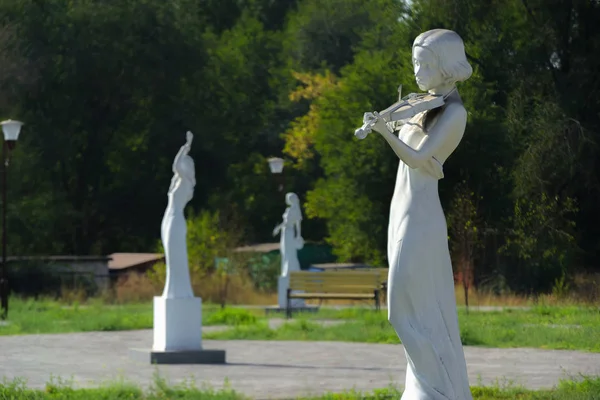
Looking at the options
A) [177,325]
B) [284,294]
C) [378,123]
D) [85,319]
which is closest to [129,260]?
[284,294]

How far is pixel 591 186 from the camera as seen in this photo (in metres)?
26.5

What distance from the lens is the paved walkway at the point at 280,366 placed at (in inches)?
512

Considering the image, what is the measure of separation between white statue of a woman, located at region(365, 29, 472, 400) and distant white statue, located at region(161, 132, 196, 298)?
8770mm

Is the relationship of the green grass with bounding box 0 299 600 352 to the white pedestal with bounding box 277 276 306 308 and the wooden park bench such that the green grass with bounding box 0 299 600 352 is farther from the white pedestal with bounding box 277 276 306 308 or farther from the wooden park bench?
the white pedestal with bounding box 277 276 306 308

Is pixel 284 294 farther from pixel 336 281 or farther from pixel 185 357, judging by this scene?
pixel 185 357

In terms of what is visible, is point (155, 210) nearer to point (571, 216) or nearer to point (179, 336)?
point (571, 216)

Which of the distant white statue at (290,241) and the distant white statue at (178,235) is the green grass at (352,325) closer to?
the distant white statue at (290,241)

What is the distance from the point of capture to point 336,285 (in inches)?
992

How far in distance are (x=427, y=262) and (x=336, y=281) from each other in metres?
17.9

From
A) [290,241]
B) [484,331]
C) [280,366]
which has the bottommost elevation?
[280,366]

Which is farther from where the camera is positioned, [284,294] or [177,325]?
[284,294]

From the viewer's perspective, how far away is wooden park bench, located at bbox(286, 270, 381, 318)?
974 inches

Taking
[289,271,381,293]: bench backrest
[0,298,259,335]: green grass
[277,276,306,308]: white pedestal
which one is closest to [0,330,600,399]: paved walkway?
[0,298,259,335]: green grass

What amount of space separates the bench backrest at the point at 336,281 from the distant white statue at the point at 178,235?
8.79 meters
